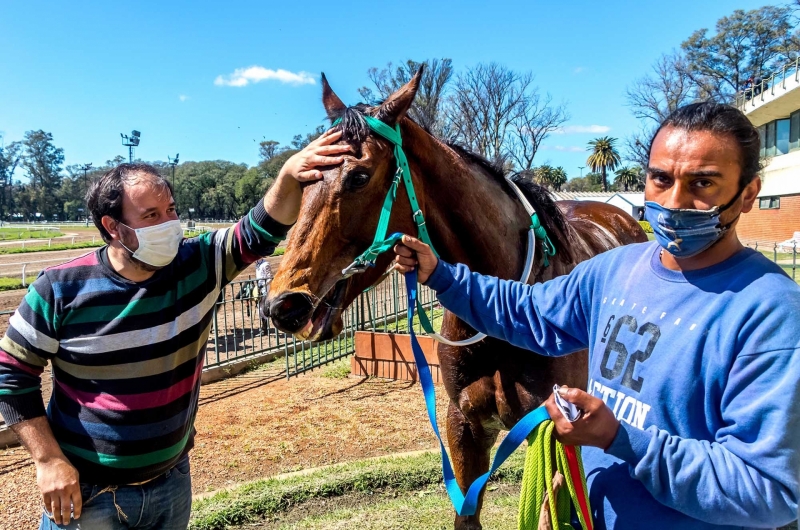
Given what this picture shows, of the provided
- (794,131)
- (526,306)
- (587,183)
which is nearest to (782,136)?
(794,131)

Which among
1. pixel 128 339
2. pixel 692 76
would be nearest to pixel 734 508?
pixel 128 339

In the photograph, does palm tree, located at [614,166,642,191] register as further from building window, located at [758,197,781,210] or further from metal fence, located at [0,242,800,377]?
metal fence, located at [0,242,800,377]

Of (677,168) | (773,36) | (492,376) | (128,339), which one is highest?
(773,36)

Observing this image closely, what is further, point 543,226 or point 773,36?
point 773,36

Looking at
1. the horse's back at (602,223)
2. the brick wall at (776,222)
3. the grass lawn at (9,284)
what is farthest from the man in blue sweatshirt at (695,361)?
the brick wall at (776,222)

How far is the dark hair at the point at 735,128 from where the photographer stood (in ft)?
4.12

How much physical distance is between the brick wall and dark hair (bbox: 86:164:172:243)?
92.6 feet

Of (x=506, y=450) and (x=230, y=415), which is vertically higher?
(x=506, y=450)

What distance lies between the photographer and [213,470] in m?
5.06

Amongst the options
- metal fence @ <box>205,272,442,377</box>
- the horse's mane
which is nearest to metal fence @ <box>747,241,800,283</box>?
metal fence @ <box>205,272,442,377</box>

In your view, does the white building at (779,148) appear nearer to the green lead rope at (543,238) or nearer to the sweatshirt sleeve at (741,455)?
the green lead rope at (543,238)

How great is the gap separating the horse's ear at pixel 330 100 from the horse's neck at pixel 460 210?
0.35m

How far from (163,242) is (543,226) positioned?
1.85 meters

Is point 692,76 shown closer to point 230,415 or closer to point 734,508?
point 230,415
